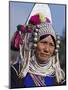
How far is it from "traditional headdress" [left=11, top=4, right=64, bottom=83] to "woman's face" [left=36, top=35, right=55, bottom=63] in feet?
0.14

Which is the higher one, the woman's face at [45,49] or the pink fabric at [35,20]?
the pink fabric at [35,20]

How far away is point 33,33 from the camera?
2516 millimetres

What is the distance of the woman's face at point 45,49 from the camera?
2.54 m

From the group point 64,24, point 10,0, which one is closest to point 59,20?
point 64,24

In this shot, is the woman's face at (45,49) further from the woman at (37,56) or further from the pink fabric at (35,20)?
the pink fabric at (35,20)

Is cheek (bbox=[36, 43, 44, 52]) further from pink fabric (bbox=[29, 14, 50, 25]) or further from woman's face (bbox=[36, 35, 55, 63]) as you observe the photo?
pink fabric (bbox=[29, 14, 50, 25])

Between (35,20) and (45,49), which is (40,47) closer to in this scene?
(45,49)

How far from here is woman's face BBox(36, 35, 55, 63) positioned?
2.54m

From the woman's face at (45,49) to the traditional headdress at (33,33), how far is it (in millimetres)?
43

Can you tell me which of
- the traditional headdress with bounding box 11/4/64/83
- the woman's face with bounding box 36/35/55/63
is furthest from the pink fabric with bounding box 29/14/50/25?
the woman's face with bounding box 36/35/55/63

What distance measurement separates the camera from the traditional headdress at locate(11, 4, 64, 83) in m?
2.48

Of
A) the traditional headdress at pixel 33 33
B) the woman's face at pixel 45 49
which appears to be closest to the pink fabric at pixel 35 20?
the traditional headdress at pixel 33 33

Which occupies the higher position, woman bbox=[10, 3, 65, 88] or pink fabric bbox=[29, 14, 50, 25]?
pink fabric bbox=[29, 14, 50, 25]

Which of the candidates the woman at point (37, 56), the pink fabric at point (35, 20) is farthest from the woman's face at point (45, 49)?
the pink fabric at point (35, 20)
